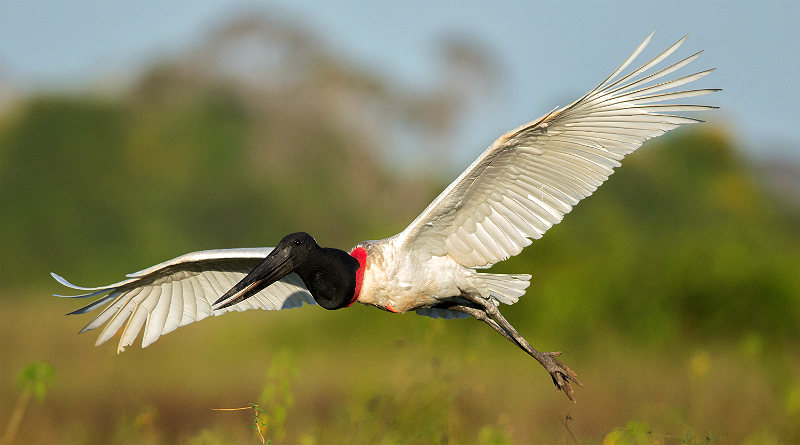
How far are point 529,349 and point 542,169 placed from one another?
121 centimetres

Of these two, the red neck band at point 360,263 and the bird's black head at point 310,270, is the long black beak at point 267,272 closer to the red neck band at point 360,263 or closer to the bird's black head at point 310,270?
the bird's black head at point 310,270

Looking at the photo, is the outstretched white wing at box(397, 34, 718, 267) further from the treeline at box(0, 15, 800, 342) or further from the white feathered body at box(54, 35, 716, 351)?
the treeline at box(0, 15, 800, 342)

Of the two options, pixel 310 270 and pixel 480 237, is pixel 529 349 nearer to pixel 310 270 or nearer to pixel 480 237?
pixel 480 237

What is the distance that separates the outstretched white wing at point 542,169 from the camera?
5.05 meters

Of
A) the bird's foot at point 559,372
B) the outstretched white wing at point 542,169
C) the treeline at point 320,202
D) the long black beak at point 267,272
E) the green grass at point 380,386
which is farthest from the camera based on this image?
the treeline at point 320,202

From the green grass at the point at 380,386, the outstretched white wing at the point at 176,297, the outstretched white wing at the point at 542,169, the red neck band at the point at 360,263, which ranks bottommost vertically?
the green grass at the point at 380,386

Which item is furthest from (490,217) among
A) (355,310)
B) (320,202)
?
(320,202)

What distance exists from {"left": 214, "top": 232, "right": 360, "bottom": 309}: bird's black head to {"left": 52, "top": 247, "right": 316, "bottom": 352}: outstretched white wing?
2.33ft

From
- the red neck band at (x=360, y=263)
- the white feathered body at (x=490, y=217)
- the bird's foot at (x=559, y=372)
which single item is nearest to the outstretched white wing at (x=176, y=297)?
the white feathered body at (x=490, y=217)

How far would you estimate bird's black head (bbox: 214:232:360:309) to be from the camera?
5.30 meters

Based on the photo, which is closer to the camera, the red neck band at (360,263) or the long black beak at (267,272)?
the long black beak at (267,272)

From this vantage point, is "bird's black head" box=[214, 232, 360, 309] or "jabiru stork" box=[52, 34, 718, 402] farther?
"bird's black head" box=[214, 232, 360, 309]

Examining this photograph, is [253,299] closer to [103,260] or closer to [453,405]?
[453,405]

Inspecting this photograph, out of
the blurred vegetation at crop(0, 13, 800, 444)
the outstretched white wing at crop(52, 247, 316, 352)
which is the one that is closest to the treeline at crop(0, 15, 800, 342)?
the blurred vegetation at crop(0, 13, 800, 444)
